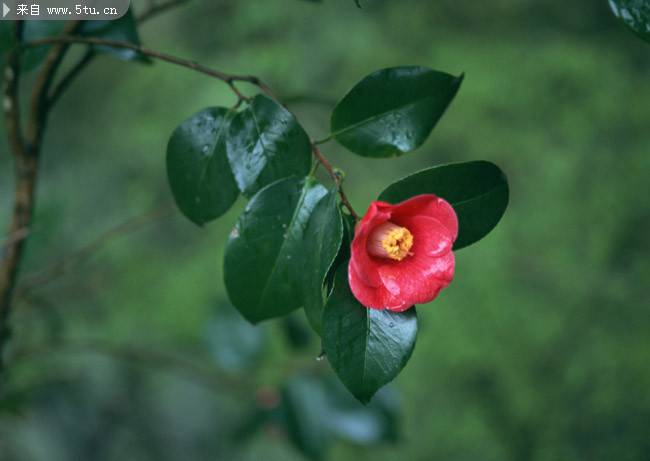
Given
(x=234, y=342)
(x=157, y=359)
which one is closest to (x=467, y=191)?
(x=234, y=342)

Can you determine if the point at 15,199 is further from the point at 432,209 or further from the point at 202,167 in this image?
the point at 432,209

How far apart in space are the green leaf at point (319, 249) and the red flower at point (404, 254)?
16 mm

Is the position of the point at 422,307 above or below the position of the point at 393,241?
below

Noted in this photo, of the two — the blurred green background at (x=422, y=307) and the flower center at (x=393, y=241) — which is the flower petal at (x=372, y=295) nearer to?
the flower center at (x=393, y=241)

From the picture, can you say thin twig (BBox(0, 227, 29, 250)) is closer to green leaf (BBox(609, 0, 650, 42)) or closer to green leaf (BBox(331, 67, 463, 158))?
green leaf (BBox(331, 67, 463, 158))

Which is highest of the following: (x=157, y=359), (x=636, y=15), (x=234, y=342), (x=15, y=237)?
(x=636, y=15)

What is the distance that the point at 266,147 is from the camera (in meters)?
0.51

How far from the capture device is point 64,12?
69cm

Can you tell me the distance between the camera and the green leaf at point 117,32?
2.09 ft

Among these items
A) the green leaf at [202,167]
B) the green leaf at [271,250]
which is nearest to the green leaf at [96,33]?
the green leaf at [202,167]

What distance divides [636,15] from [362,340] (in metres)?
0.31

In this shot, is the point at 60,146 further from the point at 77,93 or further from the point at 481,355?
the point at 481,355

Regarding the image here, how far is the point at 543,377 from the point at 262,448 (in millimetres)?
590

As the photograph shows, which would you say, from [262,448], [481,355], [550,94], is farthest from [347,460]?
[550,94]
